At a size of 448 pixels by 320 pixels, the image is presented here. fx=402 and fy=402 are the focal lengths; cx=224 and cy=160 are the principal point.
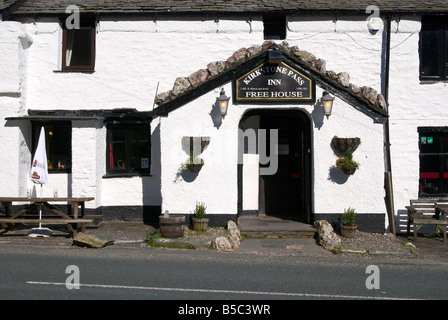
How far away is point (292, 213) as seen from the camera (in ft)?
38.7

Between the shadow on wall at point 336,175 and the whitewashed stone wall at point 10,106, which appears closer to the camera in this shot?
the shadow on wall at point 336,175

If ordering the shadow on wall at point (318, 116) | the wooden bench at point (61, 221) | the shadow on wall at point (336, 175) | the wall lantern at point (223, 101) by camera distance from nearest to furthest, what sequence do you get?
the wooden bench at point (61, 221), the wall lantern at point (223, 101), the shadow on wall at point (336, 175), the shadow on wall at point (318, 116)

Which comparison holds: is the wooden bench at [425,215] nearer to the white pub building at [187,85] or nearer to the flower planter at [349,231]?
the white pub building at [187,85]

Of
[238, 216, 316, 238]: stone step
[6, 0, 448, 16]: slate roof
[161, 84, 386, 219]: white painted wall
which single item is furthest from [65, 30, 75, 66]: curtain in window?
[238, 216, 316, 238]: stone step

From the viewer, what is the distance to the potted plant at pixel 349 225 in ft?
30.0

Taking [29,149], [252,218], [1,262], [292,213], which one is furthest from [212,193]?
[29,149]

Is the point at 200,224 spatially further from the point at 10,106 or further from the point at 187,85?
the point at 10,106

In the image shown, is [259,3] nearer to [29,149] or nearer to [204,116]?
[204,116]

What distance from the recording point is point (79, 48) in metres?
12.0

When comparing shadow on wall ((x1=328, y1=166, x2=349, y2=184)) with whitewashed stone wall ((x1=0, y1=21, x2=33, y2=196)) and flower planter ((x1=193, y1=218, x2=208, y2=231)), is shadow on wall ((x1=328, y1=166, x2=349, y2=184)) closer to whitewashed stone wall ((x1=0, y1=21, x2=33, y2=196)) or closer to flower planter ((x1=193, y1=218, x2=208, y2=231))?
flower planter ((x1=193, y1=218, x2=208, y2=231))

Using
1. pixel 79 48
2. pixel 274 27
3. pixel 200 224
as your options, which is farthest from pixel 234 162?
pixel 79 48

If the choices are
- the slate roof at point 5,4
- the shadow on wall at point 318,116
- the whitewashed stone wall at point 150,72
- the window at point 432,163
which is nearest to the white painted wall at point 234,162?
the shadow on wall at point 318,116

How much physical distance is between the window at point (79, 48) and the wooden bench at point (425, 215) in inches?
384
